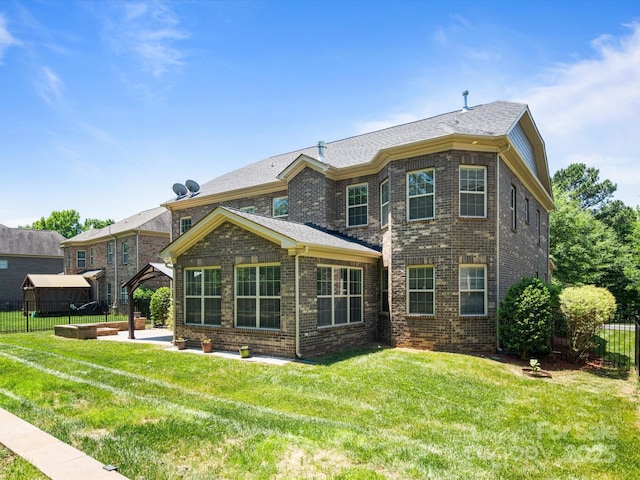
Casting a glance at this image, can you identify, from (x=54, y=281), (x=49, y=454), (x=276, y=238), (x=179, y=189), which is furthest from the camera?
(x=54, y=281)

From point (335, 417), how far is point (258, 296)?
583 cm

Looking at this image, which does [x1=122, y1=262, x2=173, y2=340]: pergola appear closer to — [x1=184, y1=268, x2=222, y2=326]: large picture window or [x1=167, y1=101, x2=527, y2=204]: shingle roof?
[x1=184, y1=268, x2=222, y2=326]: large picture window

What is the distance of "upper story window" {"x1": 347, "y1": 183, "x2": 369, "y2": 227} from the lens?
578 inches

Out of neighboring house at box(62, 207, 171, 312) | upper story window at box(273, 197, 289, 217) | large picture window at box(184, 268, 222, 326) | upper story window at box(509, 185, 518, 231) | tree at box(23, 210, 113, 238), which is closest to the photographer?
large picture window at box(184, 268, 222, 326)

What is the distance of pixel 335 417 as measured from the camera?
618 centimetres

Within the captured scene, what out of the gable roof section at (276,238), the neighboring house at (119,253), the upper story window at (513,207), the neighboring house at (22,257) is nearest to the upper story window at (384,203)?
the gable roof section at (276,238)

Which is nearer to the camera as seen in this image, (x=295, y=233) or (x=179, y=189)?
(x=295, y=233)

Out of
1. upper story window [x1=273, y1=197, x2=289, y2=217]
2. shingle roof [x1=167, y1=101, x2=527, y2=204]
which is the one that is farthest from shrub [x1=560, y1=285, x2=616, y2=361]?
upper story window [x1=273, y1=197, x2=289, y2=217]

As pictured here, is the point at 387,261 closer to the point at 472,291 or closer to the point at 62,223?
the point at 472,291

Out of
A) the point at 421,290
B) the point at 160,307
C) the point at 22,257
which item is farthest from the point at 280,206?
the point at 22,257

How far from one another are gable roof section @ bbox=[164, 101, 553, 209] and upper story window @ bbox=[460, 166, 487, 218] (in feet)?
2.45

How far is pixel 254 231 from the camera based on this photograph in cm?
1127

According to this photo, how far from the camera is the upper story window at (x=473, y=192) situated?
40.0ft

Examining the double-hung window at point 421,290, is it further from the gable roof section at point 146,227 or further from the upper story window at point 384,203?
the gable roof section at point 146,227
